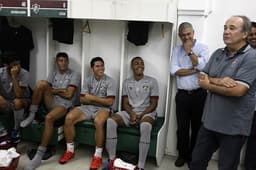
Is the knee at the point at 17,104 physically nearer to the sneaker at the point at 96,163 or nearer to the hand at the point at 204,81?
the sneaker at the point at 96,163

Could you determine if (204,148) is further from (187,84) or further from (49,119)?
(49,119)

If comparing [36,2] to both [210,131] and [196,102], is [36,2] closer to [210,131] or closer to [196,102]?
[196,102]

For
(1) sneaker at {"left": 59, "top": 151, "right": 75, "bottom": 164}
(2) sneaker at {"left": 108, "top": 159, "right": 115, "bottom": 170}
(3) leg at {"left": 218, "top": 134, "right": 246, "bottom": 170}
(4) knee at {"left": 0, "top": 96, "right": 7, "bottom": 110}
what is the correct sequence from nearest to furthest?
1. (3) leg at {"left": 218, "top": 134, "right": 246, "bottom": 170}
2. (2) sneaker at {"left": 108, "top": 159, "right": 115, "bottom": 170}
3. (1) sneaker at {"left": 59, "top": 151, "right": 75, "bottom": 164}
4. (4) knee at {"left": 0, "top": 96, "right": 7, "bottom": 110}

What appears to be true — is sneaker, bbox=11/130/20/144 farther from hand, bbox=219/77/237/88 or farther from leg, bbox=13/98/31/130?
hand, bbox=219/77/237/88

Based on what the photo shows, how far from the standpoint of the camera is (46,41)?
3592 millimetres

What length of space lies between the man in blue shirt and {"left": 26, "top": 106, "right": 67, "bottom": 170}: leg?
129 centimetres

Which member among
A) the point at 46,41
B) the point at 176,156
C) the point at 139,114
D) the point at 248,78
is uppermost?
the point at 46,41

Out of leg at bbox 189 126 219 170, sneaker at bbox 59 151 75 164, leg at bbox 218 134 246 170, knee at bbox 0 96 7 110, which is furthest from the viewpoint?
knee at bbox 0 96 7 110

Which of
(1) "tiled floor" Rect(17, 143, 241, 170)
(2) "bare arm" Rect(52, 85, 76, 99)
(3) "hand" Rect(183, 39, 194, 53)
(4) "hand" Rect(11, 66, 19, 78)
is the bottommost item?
(1) "tiled floor" Rect(17, 143, 241, 170)

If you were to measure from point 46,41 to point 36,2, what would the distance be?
0.76 metres

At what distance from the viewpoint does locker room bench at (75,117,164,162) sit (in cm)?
287

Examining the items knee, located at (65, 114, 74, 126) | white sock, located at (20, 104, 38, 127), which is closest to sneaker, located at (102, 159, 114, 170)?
knee, located at (65, 114, 74, 126)

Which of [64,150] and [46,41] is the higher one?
[46,41]

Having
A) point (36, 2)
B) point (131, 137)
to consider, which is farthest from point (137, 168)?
point (36, 2)
